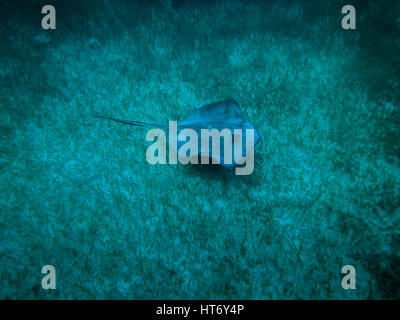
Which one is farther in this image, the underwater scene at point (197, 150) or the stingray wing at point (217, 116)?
the stingray wing at point (217, 116)

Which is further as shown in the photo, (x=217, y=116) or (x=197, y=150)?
(x=217, y=116)

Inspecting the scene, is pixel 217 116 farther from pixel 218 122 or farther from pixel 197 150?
pixel 197 150

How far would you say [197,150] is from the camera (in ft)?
7.03

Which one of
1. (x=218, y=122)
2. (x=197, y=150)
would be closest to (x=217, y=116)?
(x=218, y=122)

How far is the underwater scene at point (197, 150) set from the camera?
6.46 ft

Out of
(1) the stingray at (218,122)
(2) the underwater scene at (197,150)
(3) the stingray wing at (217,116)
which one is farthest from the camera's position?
(3) the stingray wing at (217,116)

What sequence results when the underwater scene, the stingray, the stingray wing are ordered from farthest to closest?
1. the stingray wing
2. the stingray
3. the underwater scene

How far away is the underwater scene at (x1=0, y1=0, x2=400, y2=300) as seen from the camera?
6.46ft

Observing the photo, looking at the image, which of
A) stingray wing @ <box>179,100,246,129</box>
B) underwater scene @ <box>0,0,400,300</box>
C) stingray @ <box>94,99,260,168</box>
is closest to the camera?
underwater scene @ <box>0,0,400,300</box>

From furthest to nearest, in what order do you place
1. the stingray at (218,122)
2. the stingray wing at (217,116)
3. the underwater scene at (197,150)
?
the stingray wing at (217,116)
the stingray at (218,122)
the underwater scene at (197,150)

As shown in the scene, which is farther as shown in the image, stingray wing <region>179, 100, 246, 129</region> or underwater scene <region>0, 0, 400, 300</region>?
stingray wing <region>179, 100, 246, 129</region>

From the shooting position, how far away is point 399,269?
6.42 feet
